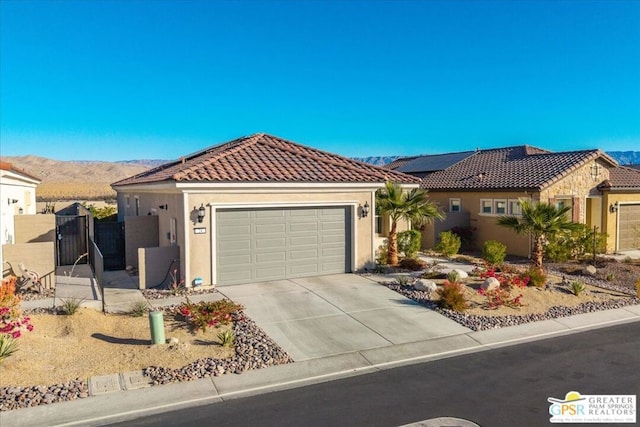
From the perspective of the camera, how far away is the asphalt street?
7223 millimetres

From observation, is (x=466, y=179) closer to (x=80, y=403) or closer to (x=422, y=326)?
(x=422, y=326)

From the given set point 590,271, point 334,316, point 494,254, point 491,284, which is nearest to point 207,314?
point 334,316

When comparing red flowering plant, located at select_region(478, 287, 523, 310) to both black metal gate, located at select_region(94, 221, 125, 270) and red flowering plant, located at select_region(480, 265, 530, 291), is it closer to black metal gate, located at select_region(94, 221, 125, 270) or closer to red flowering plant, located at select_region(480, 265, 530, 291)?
red flowering plant, located at select_region(480, 265, 530, 291)

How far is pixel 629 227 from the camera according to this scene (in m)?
23.6

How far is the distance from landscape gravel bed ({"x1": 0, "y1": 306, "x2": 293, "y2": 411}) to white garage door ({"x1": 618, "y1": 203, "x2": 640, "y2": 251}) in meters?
20.0

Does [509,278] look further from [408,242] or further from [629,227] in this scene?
[629,227]

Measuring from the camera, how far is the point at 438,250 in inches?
853

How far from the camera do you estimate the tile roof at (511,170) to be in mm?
21459

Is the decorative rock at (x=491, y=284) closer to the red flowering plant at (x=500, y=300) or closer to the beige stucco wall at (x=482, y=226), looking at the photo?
the red flowering plant at (x=500, y=300)

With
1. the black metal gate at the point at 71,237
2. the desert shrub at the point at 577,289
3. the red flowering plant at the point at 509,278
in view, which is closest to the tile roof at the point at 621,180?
the desert shrub at the point at 577,289

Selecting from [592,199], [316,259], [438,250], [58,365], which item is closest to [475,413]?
[58,365]

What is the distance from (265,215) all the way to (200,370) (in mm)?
7421

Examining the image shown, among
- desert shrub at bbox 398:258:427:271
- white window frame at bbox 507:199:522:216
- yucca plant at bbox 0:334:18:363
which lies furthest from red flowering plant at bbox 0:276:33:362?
white window frame at bbox 507:199:522:216

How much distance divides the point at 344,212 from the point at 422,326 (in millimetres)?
6330
